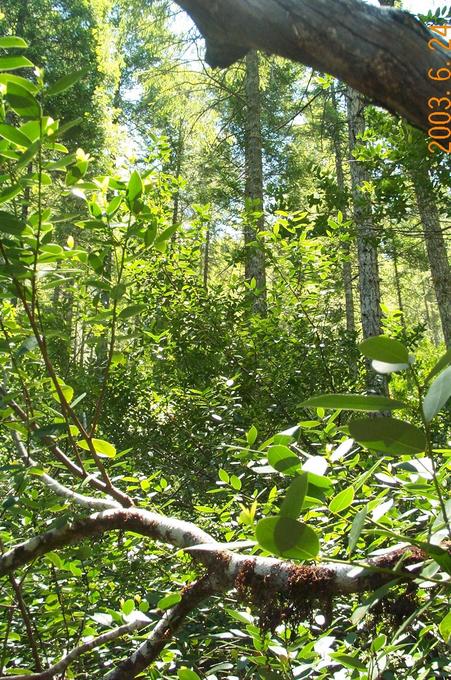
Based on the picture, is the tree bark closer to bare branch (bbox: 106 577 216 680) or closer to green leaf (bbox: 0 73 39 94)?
green leaf (bbox: 0 73 39 94)

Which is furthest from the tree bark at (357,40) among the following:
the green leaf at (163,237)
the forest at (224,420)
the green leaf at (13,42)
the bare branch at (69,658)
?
the bare branch at (69,658)

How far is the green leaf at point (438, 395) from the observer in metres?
0.50

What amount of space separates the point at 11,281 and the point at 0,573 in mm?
633

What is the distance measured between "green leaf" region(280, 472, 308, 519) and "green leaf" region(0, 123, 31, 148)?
0.76 meters

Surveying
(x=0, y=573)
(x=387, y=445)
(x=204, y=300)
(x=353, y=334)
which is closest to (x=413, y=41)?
(x=387, y=445)

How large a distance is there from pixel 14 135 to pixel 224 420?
7.47 feet

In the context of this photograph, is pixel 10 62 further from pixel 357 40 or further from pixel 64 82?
pixel 357 40

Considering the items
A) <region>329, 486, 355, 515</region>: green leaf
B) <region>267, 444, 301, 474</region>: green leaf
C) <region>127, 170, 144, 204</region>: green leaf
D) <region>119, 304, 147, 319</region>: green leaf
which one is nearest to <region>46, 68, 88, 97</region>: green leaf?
<region>127, 170, 144, 204</region>: green leaf

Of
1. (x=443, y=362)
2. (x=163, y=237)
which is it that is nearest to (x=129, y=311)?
(x=163, y=237)

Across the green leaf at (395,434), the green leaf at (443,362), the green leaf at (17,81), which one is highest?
→ the green leaf at (17,81)

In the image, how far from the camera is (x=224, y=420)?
3.08m

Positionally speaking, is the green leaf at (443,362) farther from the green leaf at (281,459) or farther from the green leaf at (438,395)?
the green leaf at (281,459)

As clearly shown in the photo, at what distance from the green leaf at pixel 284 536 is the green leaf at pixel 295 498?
0.04ft

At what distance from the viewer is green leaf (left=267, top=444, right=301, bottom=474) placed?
29.6 inches
